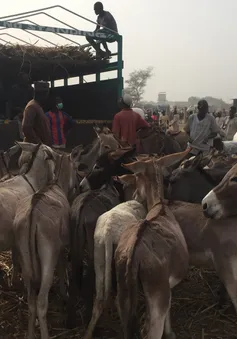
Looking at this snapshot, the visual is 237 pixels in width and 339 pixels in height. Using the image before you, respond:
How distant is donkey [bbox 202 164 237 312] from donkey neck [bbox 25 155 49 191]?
225 cm

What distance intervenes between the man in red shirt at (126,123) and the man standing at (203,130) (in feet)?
→ 3.52

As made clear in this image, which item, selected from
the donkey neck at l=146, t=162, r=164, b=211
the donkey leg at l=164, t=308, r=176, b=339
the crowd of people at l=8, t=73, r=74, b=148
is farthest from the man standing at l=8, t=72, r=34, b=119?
the donkey leg at l=164, t=308, r=176, b=339

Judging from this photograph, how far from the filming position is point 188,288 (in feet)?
16.7

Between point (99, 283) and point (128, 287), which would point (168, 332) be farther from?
point (128, 287)

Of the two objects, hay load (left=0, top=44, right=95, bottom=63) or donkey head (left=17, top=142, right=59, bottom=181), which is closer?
donkey head (left=17, top=142, right=59, bottom=181)

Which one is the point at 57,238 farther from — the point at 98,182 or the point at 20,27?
the point at 20,27

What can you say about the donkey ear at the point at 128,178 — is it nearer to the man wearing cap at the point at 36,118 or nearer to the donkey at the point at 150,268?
the donkey at the point at 150,268

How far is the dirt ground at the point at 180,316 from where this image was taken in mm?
4059

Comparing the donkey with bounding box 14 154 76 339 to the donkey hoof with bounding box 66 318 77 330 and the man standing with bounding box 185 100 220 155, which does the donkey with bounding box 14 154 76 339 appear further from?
the man standing with bounding box 185 100 220 155

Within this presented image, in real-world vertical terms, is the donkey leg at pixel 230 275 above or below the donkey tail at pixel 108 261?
below

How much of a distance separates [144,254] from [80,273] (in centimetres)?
115

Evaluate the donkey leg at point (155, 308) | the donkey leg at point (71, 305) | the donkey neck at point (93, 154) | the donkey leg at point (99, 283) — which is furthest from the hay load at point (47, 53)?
the donkey leg at point (155, 308)

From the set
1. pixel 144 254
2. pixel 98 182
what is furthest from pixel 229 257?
pixel 98 182

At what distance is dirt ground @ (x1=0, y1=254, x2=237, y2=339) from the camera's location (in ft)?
13.3
